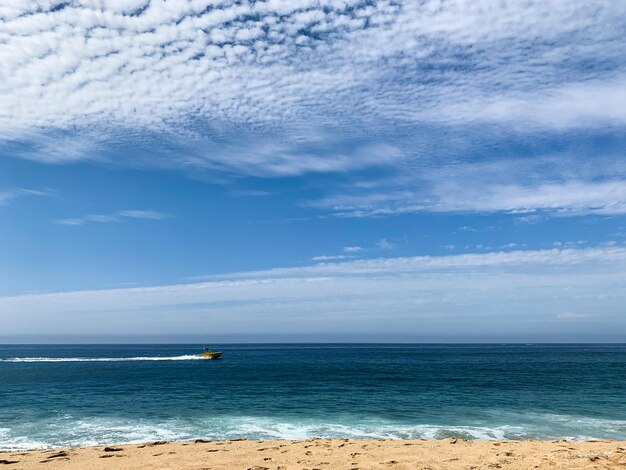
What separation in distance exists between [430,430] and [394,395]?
548 inches

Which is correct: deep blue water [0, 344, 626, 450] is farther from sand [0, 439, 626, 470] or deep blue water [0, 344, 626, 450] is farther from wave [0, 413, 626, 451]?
sand [0, 439, 626, 470]

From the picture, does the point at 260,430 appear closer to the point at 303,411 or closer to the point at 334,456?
the point at 303,411

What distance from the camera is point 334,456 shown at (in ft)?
42.4

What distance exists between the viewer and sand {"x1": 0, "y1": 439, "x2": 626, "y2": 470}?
462 inches

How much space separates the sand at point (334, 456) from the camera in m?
11.7

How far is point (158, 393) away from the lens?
3691 cm

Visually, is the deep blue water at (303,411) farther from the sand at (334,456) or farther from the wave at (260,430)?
the sand at (334,456)

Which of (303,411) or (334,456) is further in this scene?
(303,411)

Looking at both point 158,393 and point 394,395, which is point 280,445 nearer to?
point 394,395

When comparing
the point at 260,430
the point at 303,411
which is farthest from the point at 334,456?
the point at 303,411

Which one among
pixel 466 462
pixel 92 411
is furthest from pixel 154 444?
pixel 92 411

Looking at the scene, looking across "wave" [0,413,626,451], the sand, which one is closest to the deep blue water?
"wave" [0,413,626,451]

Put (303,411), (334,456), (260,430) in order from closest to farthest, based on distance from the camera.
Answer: (334,456), (260,430), (303,411)

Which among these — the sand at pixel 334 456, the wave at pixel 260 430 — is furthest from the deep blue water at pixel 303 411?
the sand at pixel 334 456
